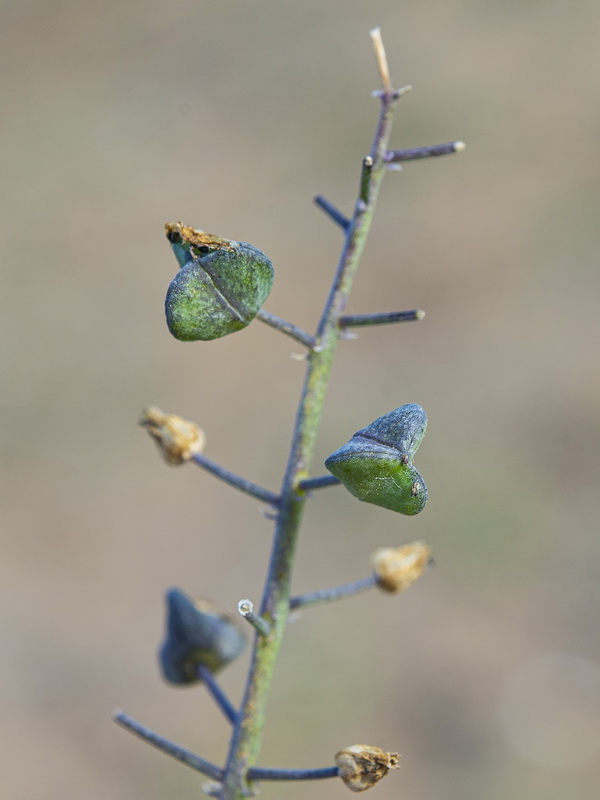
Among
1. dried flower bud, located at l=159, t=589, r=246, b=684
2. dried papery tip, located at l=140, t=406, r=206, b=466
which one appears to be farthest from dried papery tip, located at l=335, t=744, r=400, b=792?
dried papery tip, located at l=140, t=406, r=206, b=466

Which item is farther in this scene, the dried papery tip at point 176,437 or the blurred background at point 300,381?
the blurred background at point 300,381

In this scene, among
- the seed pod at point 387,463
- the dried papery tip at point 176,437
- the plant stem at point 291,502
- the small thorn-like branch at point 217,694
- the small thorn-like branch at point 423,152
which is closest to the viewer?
the seed pod at point 387,463

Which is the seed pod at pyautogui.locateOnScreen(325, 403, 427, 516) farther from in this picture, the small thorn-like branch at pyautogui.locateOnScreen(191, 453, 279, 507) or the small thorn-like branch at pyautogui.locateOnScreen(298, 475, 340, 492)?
the small thorn-like branch at pyautogui.locateOnScreen(191, 453, 279, 507)

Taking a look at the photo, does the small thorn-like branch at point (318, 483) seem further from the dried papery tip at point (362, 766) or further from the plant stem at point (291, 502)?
the dried papery tip at point (362, 766)

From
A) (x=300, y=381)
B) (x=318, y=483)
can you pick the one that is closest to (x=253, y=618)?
(x=318, y=483)

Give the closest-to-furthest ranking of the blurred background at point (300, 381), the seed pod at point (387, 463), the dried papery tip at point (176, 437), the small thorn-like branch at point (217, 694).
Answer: the seed pod at point (387, 463), the small thorn-like branch at point (217, 694), the dried papery tip at point (176, 437), the blurred background at point (300, 381)

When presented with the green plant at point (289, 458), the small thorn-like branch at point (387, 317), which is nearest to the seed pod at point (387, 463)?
the green plant at point (289, 458)

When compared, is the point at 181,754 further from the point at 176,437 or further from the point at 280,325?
the point at 280,325

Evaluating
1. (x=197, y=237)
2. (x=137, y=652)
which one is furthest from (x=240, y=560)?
(x=197, y=237)
